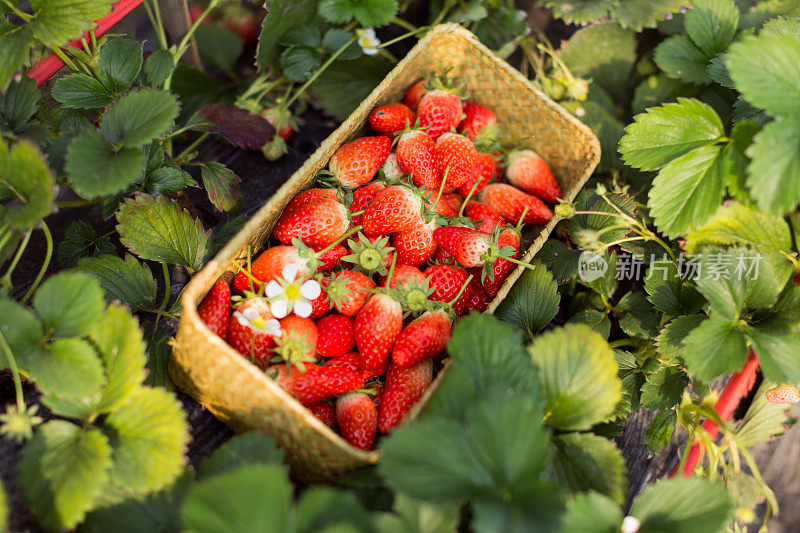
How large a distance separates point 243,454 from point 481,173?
70 cm

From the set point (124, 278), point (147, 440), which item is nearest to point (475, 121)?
point (124, 278)

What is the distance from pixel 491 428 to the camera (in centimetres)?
72

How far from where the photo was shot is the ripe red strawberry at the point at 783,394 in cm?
108

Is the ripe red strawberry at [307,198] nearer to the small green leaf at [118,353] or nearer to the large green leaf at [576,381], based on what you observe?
the small green leaf at [118,353]

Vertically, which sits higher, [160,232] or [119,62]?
[119,62]

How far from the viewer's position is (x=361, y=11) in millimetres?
1189

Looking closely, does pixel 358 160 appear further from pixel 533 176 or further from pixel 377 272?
pixel 533 176

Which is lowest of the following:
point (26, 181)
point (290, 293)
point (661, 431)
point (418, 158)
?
point (661, 431)

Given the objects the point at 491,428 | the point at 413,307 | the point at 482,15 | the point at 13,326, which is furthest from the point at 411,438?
the point at 482,15

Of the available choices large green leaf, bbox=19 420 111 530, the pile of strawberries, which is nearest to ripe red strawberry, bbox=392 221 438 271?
→ the pile of strawberries

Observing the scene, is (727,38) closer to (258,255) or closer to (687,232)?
(687,232)

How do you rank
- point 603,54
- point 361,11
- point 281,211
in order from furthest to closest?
1. point 603,54
2. point 361,11
3. point 281,211

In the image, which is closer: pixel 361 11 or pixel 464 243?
pixel 464 243

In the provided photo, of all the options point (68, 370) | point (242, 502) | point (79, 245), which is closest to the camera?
point (242, 502)
